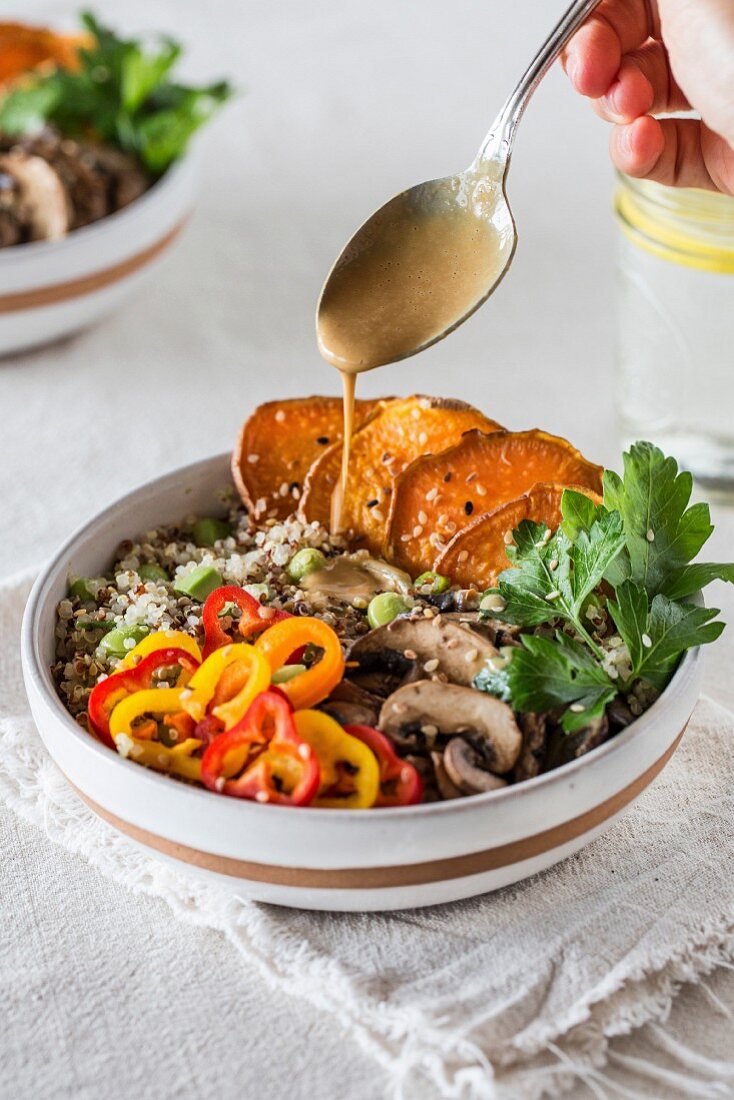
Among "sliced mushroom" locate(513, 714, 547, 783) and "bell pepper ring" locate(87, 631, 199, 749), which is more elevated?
"bell pepper ring" locate(87, 631, 199, 749)

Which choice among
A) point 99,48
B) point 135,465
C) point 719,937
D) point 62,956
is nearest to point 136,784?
point 62,956

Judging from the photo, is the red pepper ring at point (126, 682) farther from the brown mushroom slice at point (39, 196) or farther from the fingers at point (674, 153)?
the brown mushroom slice at point (39, 196)

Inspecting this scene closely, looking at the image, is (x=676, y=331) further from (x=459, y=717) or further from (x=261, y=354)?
(x=459, y=717)

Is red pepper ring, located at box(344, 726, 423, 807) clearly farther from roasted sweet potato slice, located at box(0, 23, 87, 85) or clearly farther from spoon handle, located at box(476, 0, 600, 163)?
roasted sweet potato slice, located at box(0, 23, 87, 85)

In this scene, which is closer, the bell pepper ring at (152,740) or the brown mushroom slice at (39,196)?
the bell pepper ring at (152,740)

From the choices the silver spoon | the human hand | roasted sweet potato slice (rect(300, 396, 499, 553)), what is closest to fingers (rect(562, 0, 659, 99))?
the human hand

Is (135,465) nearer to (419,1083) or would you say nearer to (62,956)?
(62,956)

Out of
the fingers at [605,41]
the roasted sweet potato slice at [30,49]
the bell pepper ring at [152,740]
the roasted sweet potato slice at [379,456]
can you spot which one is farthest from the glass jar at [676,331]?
the roasted sweet potato slice at [30,49]
